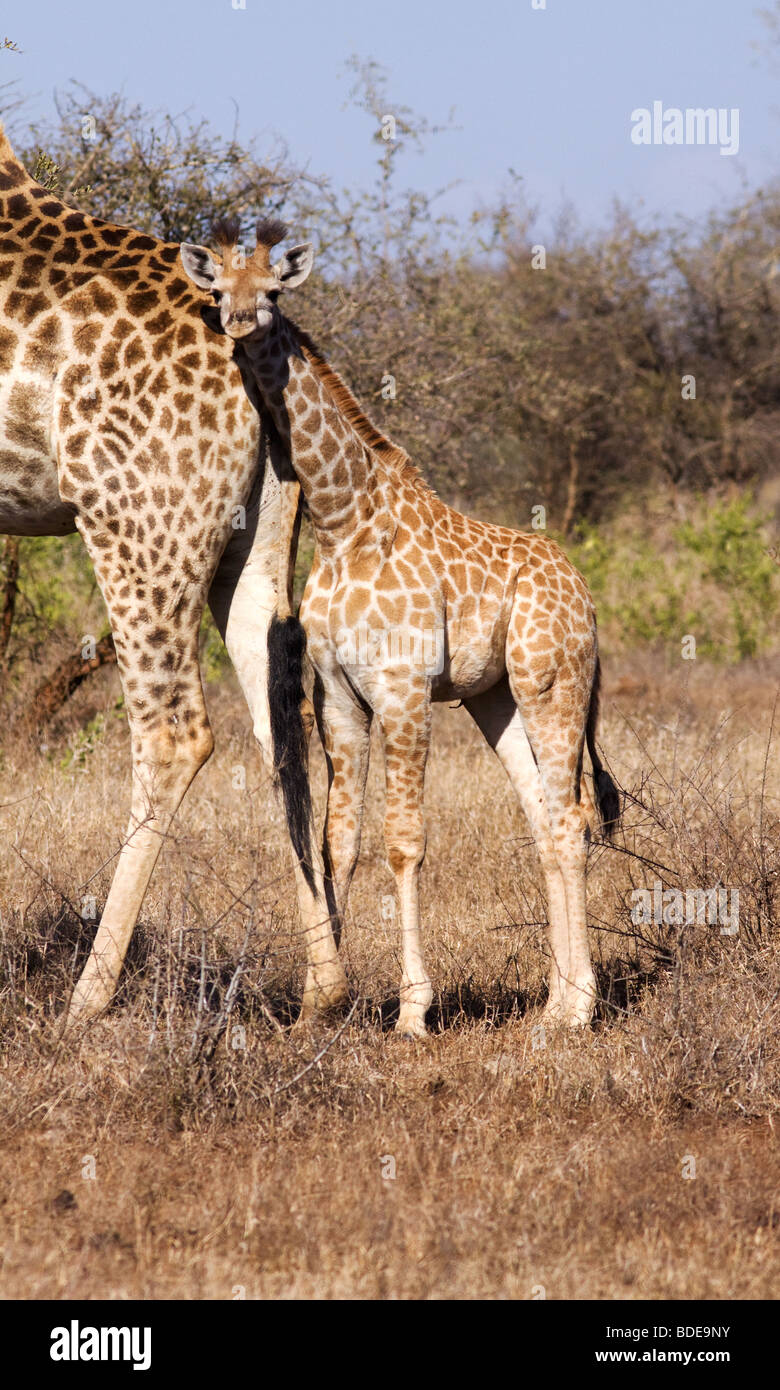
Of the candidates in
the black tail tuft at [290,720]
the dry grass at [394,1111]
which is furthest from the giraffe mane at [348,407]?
the dry grass at [394,1111]

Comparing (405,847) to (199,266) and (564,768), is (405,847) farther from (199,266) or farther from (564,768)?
(199,266)

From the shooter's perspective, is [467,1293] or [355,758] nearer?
[467,1293]

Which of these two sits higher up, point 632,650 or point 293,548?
point 632,650

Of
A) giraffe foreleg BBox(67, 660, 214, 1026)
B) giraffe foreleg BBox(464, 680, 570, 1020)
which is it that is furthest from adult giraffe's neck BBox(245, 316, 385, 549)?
giraffe foreleg BBox(464, 680, 570, 1020)

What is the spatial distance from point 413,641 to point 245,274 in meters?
1.51

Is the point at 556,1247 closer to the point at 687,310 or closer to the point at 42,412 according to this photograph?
the point at 42,412

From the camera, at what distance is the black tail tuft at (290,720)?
5305 millimetres

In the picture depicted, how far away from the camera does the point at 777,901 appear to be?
5875 mm

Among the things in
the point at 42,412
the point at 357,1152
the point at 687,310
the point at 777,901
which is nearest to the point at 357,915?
the point at 777,901

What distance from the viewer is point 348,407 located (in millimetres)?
5492

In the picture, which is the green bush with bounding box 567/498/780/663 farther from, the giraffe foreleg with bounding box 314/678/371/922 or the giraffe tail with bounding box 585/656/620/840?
the giraffe foreleg with bounding box 314/678/371/922

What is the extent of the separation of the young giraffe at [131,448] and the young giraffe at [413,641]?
33 centimetres

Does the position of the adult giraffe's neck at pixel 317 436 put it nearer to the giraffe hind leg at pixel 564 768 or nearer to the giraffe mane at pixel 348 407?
the giraffe mane at pixel 348 407
